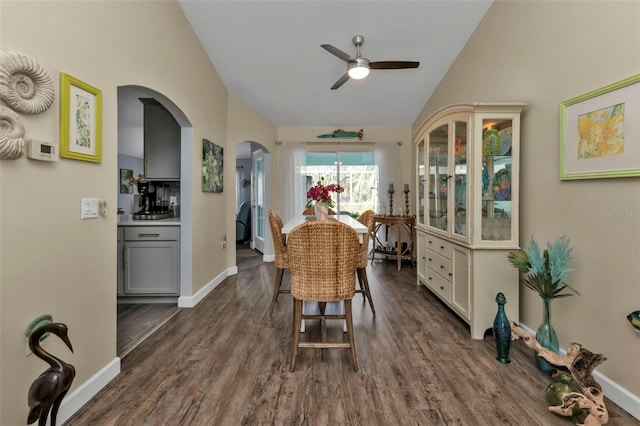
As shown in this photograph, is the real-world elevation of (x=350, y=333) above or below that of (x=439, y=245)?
below

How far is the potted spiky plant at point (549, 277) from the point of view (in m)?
1.90

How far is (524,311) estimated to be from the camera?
2.48 metres

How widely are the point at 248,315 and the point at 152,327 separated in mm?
834

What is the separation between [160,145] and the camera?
3492mm

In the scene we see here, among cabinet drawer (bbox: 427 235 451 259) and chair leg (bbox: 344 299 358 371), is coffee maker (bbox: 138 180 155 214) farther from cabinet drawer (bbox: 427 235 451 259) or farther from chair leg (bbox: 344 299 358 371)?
→ cabinet drawer (bbox: 427 235 451 259)

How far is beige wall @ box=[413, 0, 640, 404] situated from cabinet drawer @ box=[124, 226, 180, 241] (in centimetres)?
335

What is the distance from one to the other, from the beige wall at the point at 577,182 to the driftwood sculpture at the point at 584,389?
→ 0.27 m

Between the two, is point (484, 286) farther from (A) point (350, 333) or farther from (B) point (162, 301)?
(B) point (162, 301)

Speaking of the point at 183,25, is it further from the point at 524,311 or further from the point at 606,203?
the point at 524,311

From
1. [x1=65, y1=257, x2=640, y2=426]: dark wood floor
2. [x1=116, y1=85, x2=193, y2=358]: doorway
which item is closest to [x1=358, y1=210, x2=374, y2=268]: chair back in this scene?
[x1=65, y1=257, x2=640, y2=426]: dark wood floor

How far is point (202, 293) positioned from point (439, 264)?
2.64 meters

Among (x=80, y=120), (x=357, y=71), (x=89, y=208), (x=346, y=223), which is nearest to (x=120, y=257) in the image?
(x=89, y=208)

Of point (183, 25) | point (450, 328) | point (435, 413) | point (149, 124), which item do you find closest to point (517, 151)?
point (450, 328)

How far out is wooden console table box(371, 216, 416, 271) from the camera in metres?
4.77
